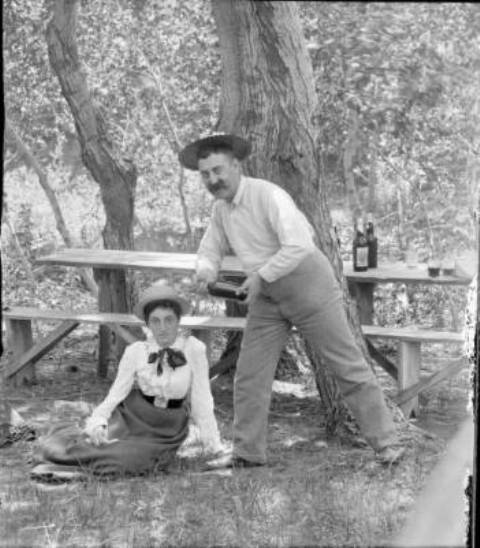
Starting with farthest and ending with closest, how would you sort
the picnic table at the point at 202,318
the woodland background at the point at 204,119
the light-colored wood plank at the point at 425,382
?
the light-colored wood plank at the point at 425,382, the picnic table at the point at 202,318, the woodland background at the point at 204,119

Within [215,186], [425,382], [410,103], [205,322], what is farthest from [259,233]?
[425,382]

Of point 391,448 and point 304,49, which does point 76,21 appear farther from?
point 391,448

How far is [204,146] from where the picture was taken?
3.97 metres

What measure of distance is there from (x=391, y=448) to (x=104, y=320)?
1.25 m

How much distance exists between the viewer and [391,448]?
4484 millimetres

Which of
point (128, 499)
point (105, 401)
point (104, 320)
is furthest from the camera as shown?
point (104, 320)

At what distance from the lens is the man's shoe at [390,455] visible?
14.4ft

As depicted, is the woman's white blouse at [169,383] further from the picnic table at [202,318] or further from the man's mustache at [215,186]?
the man's mustache at [215,186]

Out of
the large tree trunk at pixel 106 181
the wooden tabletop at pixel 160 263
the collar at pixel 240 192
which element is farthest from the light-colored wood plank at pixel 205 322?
the collar at pixel 240 192

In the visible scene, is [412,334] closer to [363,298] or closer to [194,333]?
[363,298]

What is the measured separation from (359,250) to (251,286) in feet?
2.00

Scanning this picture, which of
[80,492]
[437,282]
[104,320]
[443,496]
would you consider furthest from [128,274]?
[443,496]

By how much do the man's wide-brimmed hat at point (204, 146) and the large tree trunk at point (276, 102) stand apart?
36 cm

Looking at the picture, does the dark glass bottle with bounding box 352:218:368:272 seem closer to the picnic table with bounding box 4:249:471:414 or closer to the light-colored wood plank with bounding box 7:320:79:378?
the picnic table with bounding box 4:249:471:414
